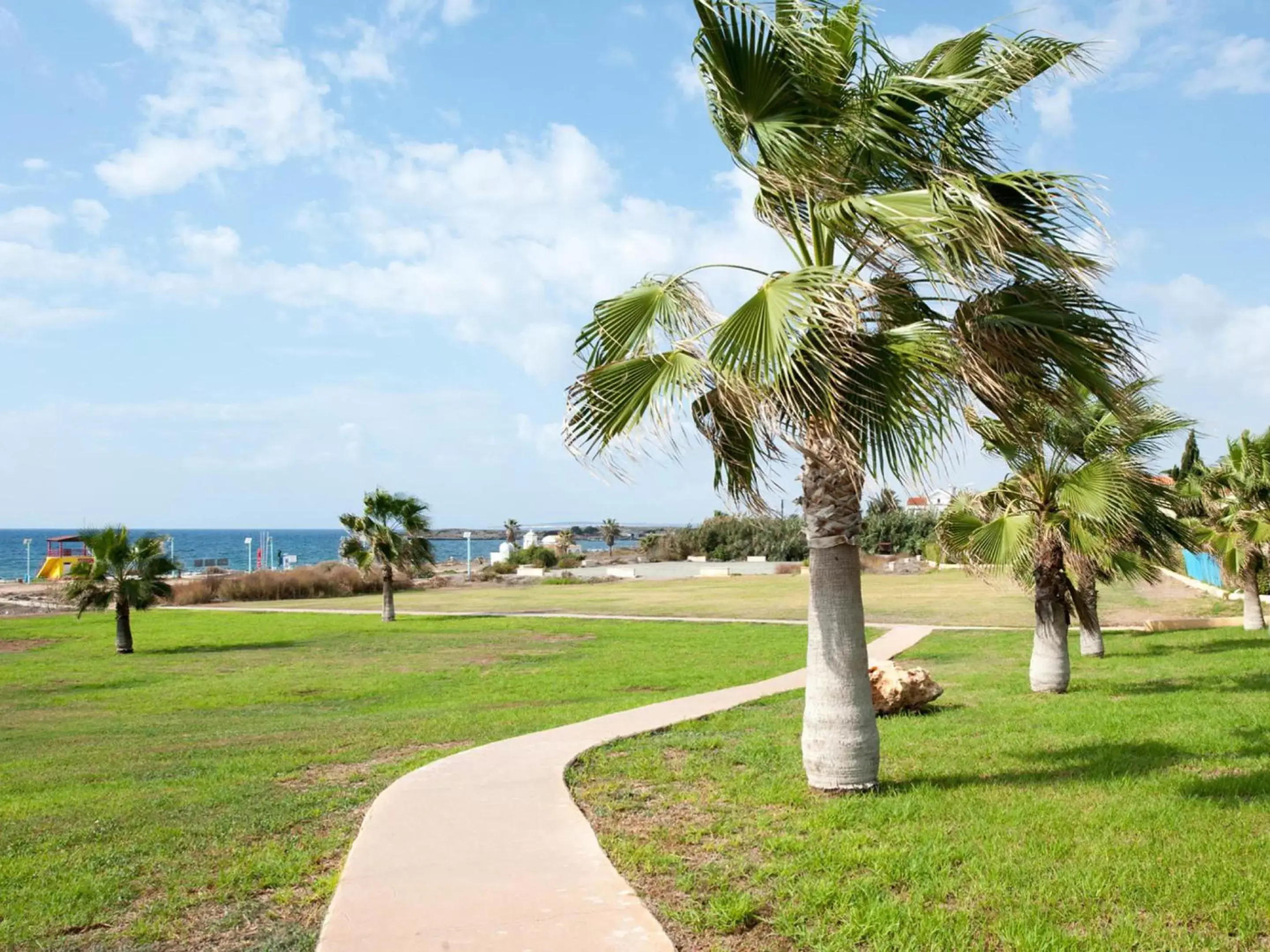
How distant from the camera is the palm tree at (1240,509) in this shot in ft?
61.3

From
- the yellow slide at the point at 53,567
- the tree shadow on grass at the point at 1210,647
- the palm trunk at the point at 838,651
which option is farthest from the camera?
the yellow slide at the point at 53,567

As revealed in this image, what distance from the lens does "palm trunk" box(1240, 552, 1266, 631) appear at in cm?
1927

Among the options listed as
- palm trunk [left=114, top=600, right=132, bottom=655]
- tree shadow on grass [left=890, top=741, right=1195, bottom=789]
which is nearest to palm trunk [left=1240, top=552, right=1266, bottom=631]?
tree shadow on grass [left=890, top=741, right=1195, bottom=789]

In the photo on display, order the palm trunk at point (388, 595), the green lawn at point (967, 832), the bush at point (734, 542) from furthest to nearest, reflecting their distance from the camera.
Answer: the bush at point (734, 542) → the palm trunk at point (388, 595) → the green lawn at point (967, 832)

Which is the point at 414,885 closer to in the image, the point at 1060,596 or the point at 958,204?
the point at 958,204

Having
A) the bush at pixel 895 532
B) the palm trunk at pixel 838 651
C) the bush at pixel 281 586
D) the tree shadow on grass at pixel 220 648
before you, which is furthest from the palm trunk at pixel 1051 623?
the bush at pixel 895 532

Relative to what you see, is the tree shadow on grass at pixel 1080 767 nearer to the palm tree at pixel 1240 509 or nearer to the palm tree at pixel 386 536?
the palm tree at pixel 1240 509

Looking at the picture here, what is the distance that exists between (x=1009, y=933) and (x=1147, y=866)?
1.39 meters

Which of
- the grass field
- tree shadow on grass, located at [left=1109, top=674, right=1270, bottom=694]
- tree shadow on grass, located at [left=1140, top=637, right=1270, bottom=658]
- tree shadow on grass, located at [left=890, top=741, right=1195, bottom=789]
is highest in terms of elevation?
tree shadow on grass, located at [left=890, top=741, right=1195, bottom=789]

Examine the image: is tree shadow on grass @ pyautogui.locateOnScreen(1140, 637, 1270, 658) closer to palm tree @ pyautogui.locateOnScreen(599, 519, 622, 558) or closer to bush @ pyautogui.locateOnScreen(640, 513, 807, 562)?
bush @ pyautogui.locateOnScreen(640, 513, 807, 562)

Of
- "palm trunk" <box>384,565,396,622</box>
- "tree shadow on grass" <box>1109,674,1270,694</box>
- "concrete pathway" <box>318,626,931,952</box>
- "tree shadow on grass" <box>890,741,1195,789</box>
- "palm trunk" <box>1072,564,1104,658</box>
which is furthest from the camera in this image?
"palm trunk" <box>384,565,396,622</box>

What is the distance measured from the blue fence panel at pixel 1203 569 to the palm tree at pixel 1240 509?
1488 centimetres

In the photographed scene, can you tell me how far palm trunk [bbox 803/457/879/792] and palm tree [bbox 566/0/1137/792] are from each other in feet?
0.04

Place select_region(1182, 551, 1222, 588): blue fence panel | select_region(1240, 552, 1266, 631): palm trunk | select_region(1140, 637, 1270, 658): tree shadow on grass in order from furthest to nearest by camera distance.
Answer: select_region(1182, 551, 1222, 588): blue fence panel, select_region(1240, 552, 1266, 631): palm trunk, select_region(1140, 637, 1270, 658): tree shadow on grass
